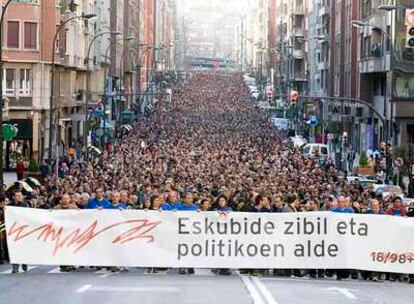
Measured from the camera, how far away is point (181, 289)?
750 inches

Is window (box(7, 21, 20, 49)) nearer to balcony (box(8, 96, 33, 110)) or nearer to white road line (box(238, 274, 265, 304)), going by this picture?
balcony (box(8, 96, 33, 110))

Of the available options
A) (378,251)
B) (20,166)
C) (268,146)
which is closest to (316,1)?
(268,146)

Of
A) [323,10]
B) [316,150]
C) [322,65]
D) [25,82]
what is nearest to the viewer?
[25,82]

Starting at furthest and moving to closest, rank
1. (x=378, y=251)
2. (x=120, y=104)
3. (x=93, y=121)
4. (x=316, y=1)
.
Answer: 1. (x=316, y=1)
2. (x=120, y=104)
3. (x=93, y=121)
4. (x=378, y=251)

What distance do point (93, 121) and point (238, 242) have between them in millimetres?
68173

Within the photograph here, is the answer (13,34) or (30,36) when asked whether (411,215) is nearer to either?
(13,34)

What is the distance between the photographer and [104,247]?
71.5 ft

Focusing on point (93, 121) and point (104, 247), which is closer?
point (104, 247)

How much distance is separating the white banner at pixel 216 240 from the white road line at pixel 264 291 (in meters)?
0.85

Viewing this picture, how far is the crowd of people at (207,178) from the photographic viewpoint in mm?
23094

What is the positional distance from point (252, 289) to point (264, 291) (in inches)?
16.1

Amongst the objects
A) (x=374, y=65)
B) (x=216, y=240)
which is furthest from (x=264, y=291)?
(x=374, y=65)

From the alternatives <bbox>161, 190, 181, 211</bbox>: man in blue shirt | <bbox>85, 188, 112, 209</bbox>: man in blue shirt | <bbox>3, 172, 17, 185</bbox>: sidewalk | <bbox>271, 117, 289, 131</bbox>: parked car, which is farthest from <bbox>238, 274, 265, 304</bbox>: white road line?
<bbox>271, 117, 289, 131</bbox>: parked car

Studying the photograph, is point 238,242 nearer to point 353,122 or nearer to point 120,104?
point 353,122
